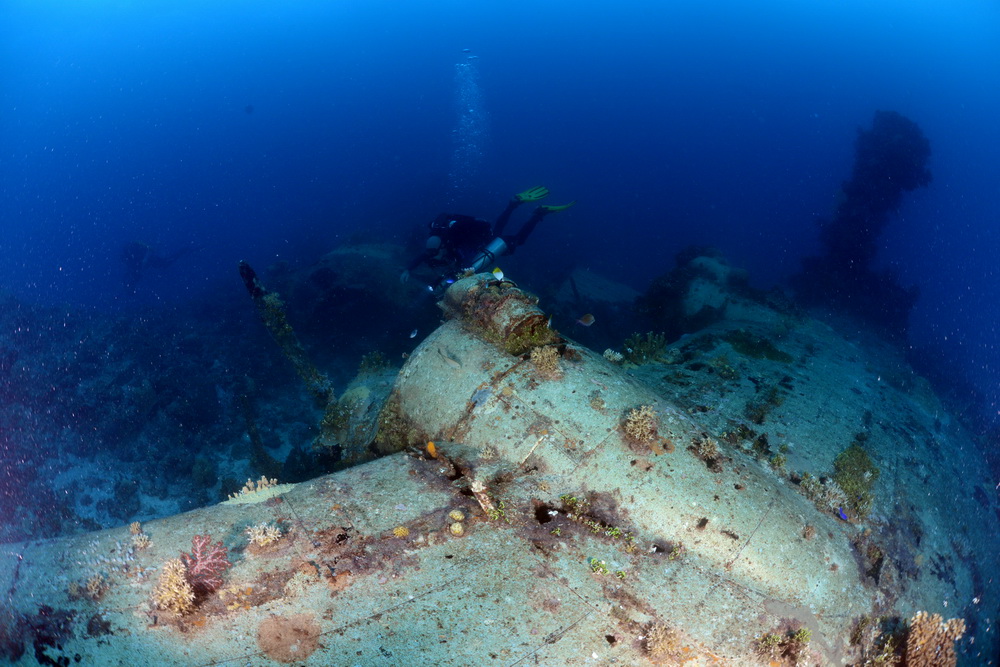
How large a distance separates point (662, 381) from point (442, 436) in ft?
15.3

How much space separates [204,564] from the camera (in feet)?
15.4

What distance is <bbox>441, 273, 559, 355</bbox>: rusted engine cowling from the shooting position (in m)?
7.43

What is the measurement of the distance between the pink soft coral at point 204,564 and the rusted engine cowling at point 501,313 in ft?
14.5

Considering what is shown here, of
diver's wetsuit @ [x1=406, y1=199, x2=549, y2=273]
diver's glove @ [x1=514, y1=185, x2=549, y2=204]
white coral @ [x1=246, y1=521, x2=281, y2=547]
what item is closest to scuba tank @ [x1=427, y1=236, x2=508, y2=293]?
diver's wetsuit @ [x1=406, y1=199, x2=549, y2=273]

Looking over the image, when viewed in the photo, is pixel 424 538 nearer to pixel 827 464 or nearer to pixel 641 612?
pixel 641 612

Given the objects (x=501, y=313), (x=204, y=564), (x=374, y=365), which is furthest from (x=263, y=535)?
(x=374, y=365)

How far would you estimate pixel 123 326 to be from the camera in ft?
75.8

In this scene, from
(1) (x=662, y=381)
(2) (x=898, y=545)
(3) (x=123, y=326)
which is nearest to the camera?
(2) (x=898, y=545)

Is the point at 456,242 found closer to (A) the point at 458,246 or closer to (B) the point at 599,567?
(A) the point at 458,246

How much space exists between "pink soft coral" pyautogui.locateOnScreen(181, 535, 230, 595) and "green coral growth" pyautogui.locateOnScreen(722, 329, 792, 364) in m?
10.5

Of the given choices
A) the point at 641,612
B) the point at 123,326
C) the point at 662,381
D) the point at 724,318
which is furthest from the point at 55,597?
the point at 123,326

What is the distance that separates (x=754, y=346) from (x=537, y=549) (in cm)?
829

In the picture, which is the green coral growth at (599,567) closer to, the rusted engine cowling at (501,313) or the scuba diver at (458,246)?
the rusted engine cowling at (501,313)

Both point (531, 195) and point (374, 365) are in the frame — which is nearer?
point (374, 365)
